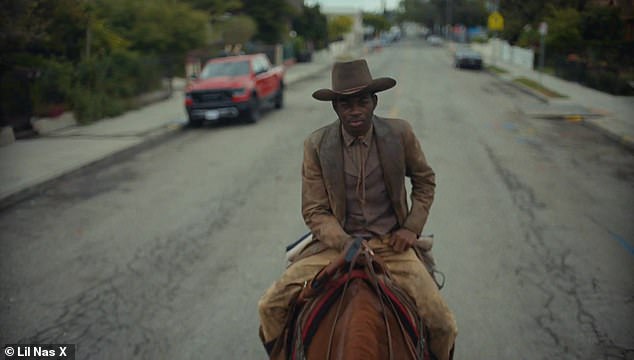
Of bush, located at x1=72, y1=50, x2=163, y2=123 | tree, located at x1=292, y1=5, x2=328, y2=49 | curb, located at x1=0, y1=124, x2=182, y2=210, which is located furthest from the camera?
tree, located at x1=292, y1=5, x2=328, y2=49

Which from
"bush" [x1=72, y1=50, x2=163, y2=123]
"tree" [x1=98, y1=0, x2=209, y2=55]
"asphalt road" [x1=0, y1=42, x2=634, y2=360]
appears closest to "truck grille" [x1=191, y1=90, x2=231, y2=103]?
"bush" [x1=72, y1=50, x2=163, y2=123]

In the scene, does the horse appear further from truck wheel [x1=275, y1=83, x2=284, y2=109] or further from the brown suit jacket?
truck wheel [x1=275, y1=83, x2=284, y2=109]

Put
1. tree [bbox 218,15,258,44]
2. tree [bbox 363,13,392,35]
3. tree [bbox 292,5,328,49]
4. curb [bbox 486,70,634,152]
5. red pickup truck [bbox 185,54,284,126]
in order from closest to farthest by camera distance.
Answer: curb [bbox 486,70,634,152]
red pickup truck [bbox 185,54,284,126]
tree [bbox 218,15,258,44]
tree [bbox 292,5,328,49]
tree [bbox 363,13,392,35]

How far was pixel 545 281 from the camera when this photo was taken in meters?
6.08

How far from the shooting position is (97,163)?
13.0 m

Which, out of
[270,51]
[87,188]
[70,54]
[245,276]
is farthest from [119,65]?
[270,51]

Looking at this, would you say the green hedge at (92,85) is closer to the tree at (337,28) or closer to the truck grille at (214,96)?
the truck grille at (214,96)

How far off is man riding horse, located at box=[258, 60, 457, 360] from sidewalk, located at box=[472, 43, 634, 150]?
38.7ft

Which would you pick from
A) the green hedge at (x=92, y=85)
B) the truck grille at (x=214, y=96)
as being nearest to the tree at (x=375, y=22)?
the green hedge at (x=92, y=85)

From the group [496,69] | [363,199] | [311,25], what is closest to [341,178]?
[363,199]

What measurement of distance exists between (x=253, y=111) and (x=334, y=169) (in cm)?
1490

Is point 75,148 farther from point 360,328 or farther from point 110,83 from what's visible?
point 360,328

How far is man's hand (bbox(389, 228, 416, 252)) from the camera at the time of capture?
3514 millimetres

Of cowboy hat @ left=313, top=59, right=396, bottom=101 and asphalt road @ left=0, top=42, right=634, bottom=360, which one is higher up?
cowboy hat @ left=313, top=59, right=396, bottom=101
